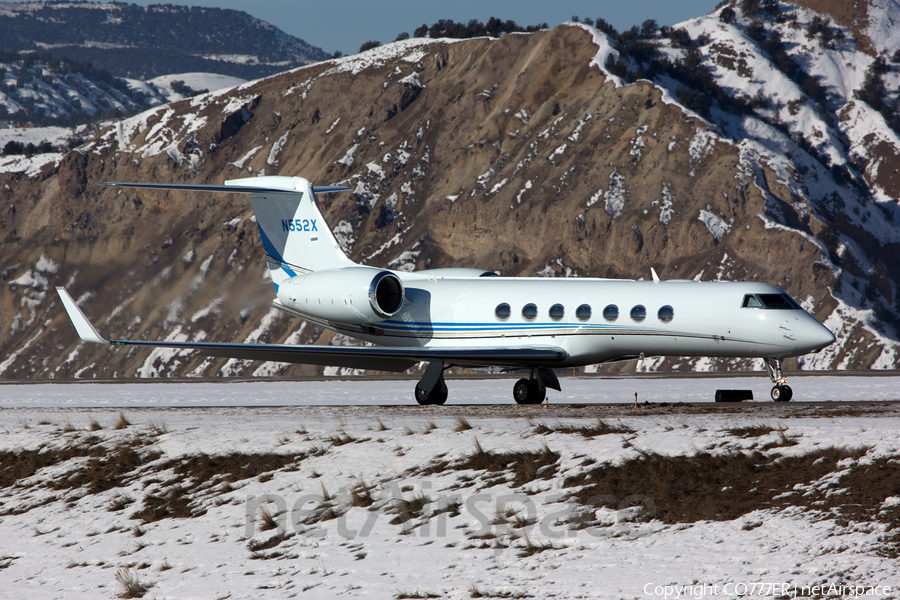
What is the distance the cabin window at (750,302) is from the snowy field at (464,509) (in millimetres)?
3653

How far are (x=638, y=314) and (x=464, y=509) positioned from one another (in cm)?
1009

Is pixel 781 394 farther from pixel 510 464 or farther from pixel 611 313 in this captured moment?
pixel 510 464

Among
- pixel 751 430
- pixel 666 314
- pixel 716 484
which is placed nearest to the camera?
pixel 716 484

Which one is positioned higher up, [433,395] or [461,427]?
[433,395]

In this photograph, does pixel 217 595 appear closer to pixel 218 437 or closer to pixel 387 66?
pixel 218 437

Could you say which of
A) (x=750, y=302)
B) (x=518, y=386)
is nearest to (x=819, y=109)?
(x=518, y=386)

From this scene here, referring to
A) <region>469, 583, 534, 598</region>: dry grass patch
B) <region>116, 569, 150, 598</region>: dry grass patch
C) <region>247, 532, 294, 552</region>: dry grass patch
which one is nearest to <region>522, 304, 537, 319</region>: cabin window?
<region>247, 532, 294, 552</region>: dry grass patch

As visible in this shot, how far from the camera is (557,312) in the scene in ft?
71.8

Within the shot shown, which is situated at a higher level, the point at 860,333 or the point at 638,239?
the point at 638,239

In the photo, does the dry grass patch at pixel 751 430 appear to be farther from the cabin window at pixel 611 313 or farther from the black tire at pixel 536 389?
the black tire at pixel 536 389

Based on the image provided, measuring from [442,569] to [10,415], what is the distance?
53.5 feet

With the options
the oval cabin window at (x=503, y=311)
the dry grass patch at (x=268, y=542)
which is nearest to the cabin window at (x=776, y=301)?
the oval cabin window at (x=503, y=311)

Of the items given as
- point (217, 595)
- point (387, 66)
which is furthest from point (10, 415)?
point (387, 66)

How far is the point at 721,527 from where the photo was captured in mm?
10461
